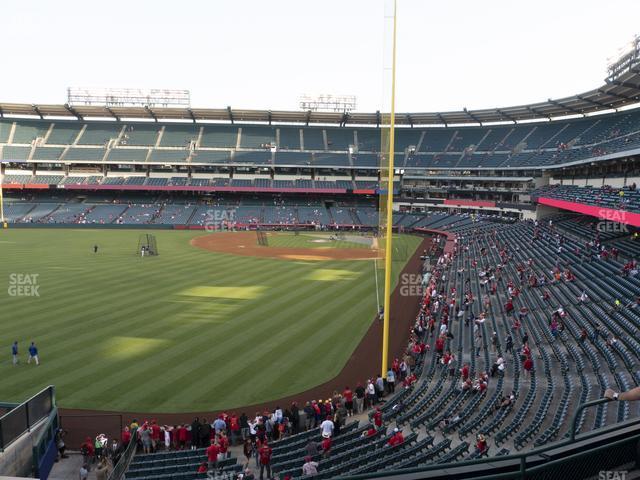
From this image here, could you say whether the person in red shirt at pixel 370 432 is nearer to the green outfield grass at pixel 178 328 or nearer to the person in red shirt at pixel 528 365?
the green outfield grass at pixel 178 328

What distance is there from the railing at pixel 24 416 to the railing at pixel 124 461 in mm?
2304

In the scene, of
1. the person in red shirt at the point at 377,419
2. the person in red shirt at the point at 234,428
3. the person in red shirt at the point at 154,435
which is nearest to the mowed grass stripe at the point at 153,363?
the person in red shirt at the point at 154,435

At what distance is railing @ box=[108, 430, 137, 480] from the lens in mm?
11359

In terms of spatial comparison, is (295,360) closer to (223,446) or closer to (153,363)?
(153,363)

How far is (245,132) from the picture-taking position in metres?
91.4

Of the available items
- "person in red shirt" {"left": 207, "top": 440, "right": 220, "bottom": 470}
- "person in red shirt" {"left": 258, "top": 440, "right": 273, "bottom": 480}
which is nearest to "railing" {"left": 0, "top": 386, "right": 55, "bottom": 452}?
"person in red shirt" {"left": 207, "top": 440, "right": 220, "bottom": 470}

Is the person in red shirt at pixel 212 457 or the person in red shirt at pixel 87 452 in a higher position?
the person in red shirt at pixel 212 457

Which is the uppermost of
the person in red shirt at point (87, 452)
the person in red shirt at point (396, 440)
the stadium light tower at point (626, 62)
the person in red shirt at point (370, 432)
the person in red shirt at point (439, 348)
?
the stadium light tower at point (626, 62)

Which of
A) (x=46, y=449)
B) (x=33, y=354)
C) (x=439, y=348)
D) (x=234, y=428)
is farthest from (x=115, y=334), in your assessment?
(x=439, y=348)

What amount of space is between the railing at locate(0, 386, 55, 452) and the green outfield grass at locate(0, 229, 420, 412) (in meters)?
3.62

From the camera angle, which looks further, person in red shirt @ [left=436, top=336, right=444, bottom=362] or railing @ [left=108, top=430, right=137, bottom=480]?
person in red shirt @ [left=436, top=336, right=444, bottom=362]

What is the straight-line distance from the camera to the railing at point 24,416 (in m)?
10.2

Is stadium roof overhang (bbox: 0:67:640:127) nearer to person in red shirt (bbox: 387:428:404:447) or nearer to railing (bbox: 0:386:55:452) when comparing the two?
person in red shirt (bbox: 387:428:404:447)

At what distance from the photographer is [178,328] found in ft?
76.7
